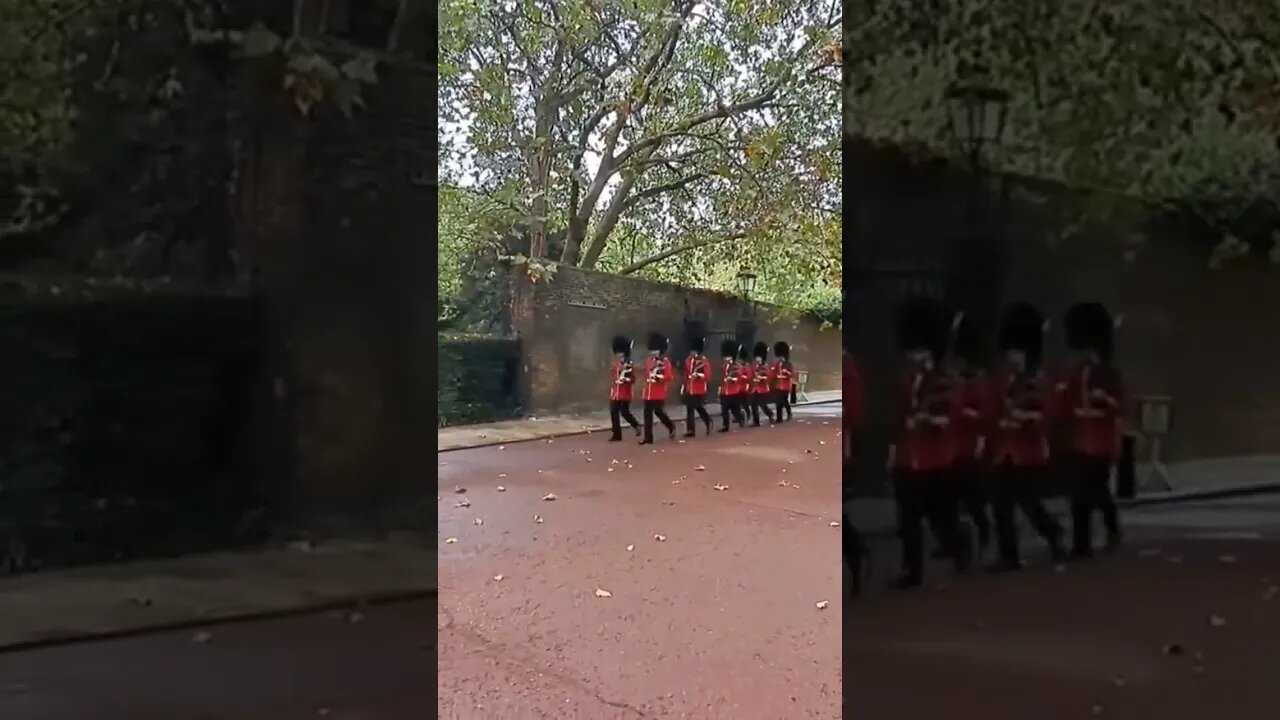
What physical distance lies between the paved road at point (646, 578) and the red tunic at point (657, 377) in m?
0.32

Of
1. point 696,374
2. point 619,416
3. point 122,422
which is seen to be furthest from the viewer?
point 696,374

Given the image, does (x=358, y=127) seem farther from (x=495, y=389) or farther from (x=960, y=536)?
(x=495, y=389)

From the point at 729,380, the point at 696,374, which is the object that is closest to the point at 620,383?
the point at 696,374

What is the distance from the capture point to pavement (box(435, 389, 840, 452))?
3.73m

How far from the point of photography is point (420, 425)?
6.57ft

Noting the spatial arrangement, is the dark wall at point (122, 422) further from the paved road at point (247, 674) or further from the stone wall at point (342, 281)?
the paved road at point (247, 674)

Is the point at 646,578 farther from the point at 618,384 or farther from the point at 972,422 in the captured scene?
the point at 972,422

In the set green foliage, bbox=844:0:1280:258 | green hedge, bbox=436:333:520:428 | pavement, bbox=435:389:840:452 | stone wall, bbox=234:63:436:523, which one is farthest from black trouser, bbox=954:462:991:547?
green hedge, bbox=436:333:520:428

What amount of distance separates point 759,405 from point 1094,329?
2.39 meters

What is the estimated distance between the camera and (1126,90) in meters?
1.83

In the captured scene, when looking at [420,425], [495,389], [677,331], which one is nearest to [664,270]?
[677,331]

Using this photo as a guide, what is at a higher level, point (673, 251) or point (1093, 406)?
point (673, 251)

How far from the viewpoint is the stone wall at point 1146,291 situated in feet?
6.06

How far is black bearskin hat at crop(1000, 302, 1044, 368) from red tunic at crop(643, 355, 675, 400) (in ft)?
7.06
